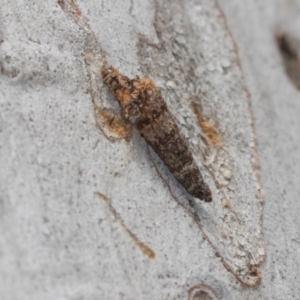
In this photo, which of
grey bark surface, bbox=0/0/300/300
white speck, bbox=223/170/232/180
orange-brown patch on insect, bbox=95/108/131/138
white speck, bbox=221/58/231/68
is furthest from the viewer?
white speck, bbox=221/58/231/68

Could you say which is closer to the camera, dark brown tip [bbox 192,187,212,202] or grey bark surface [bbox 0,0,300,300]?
grey bark surface [bbox 0,0,300,300]

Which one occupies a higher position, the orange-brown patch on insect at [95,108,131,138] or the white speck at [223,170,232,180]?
the orange-brown patch on insect at [95,108,131,138]

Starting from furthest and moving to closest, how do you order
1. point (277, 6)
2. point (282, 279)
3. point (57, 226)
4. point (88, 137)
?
1. point (277, 6)
2. point (282, 279)
3. point (88, 137)
4. point (57, 226)

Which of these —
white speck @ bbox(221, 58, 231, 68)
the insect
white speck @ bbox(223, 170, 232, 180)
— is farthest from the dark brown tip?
white speck @ bbox(221, 58, 231, 68)

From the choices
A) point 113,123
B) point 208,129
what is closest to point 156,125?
point 113,123

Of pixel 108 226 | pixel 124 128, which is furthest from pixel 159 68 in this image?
pixel 108 226

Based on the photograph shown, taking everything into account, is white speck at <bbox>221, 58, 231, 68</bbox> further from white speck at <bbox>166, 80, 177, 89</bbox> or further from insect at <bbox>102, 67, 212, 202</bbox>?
insect at <bbox>102, 67, 212, 202</bbox>

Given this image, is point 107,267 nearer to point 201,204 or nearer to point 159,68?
point 201,204
